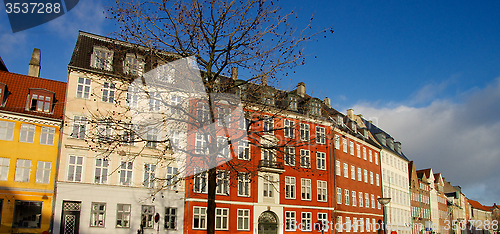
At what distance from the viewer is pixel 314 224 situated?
4131 cm

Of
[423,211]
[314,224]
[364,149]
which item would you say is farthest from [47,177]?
[423,211]

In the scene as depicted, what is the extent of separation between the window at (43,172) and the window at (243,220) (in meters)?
15.5

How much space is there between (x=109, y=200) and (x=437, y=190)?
77753 millimetres

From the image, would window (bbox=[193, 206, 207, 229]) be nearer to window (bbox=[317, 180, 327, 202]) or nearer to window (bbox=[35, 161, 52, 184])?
window (bbox=[35, 161, 52, 184])

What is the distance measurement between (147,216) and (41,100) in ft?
38.0

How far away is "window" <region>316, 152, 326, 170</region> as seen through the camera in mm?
43031

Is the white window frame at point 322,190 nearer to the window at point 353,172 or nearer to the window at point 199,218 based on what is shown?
the window at point 353,172

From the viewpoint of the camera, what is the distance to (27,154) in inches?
1139

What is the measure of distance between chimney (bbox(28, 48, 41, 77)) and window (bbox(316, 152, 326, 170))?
27.2m

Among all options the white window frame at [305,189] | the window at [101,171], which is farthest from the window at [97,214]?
the white window frame at [305,189]

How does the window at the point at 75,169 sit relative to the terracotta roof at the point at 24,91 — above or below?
below

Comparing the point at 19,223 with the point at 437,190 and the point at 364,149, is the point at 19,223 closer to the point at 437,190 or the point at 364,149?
the point at 364,149

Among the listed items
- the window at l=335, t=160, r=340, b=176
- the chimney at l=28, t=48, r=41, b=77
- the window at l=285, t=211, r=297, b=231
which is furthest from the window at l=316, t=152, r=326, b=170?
the chimney at l=28, t=48, r=41, b=77

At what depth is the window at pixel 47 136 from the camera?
29.6 metres
